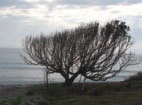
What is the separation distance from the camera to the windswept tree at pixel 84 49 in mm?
30547

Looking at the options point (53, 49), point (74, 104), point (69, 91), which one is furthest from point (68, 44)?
point (74, 104)

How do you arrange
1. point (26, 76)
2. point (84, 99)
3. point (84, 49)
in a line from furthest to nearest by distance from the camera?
1. point (26, 76)
2. point (84, 49)
3. point (84, 99)

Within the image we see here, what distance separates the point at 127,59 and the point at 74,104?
1695 centimetres

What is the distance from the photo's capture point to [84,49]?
1203 inches

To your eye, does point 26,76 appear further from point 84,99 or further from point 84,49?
point 84,99

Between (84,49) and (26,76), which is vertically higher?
(84,49)

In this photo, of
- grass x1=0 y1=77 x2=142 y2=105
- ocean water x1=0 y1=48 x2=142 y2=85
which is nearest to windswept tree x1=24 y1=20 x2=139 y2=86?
grass x1=0 y1=77 x2=142 y2=105

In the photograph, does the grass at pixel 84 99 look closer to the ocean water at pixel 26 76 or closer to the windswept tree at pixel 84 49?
the windswept tree at pixel 84 49

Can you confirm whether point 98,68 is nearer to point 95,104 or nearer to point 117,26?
point 117,26

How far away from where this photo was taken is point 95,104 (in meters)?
17.2

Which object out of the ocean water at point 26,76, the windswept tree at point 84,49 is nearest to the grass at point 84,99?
the windswept tree at point 84,49

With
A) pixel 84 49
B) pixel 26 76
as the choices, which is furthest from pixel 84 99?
pixel 26 76

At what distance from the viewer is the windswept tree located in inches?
1203

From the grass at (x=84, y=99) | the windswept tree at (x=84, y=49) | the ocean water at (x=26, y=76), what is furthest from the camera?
the ocean water at (x=26, y=76)
